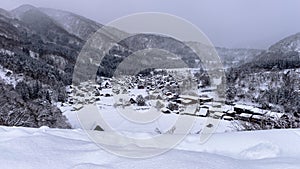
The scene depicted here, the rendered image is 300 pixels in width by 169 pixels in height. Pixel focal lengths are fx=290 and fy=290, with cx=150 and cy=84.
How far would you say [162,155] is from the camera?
195 centimetres

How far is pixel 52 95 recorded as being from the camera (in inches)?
1463

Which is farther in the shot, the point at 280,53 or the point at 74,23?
the point at 74,23

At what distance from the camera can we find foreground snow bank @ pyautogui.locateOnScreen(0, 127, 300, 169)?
5.75ft

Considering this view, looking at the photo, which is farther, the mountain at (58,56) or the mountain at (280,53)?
the mountain at (280,53)

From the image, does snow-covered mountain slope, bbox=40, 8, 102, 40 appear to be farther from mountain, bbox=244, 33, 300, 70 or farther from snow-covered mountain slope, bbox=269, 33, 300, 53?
snow-covered mountain slope, bbox=269, 33, 300, 53

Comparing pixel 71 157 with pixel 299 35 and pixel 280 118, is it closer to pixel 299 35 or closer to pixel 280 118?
pixel 280 118

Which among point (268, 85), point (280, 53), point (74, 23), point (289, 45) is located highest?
point (74, 23)

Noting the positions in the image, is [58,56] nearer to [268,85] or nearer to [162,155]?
[268,85]

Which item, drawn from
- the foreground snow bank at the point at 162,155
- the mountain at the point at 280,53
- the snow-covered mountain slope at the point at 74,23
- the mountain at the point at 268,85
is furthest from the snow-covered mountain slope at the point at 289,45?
the foreground snow bank at the point at 162,155

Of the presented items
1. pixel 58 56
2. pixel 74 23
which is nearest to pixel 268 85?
pixel 58 56

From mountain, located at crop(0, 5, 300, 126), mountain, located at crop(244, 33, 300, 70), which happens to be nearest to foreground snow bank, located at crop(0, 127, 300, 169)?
mountain, located at crop(0, 5, 300, 126)

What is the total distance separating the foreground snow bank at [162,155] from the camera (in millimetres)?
1752

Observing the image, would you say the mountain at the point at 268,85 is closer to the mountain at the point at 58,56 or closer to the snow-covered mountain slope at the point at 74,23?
the mountain at the point at 58,56

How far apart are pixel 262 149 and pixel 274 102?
42.2 metres
